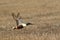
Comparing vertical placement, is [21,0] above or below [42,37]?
below

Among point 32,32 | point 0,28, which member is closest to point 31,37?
A: point 32,32

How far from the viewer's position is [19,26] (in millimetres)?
17094

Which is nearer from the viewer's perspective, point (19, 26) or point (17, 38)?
point (17, 38)

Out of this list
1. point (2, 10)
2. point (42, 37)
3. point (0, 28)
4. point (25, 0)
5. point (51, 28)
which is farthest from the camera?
point (25, 0)

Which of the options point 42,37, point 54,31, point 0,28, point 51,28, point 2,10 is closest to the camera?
point 42,37

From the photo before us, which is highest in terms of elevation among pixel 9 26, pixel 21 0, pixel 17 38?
pixel 17 38

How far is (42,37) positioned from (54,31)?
1.86 metres

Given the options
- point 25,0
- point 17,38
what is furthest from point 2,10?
point 17,38

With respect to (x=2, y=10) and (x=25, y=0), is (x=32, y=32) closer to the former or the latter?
(x=2, y=10)

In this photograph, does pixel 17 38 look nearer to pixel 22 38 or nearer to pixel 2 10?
pixel 22 38

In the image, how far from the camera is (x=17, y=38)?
1384 centimetres

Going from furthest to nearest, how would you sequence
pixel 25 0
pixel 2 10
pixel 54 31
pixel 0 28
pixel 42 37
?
1. pixel 25 0
2. pixel 2 10
3. pixel 0 28
4. pixel 54 31
5. pixel 42 37

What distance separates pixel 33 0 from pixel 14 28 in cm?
1941

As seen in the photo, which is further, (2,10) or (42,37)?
(2,10)
